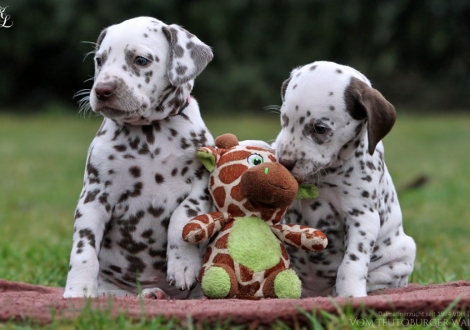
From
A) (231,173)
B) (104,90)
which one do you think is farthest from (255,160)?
(104,90)

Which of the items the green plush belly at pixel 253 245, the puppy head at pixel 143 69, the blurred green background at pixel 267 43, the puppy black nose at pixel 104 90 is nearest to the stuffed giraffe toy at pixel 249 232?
the green plush belly at pixel 253 245

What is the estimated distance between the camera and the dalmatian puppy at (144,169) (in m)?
4.43

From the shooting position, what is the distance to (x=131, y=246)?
468 centimetres

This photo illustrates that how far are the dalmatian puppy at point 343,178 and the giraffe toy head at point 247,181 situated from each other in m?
0.16

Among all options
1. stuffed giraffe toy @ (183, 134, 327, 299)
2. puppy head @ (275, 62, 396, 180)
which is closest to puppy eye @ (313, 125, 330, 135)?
puppy head @ (275, 62, 396, 180)

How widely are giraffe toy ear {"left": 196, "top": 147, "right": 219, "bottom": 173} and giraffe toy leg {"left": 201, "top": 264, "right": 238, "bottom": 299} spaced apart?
2.28 ft

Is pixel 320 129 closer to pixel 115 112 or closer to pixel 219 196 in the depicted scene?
pixel 219 196

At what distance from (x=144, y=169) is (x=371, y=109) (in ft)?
4.82

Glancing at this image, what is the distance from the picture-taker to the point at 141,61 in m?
4.50

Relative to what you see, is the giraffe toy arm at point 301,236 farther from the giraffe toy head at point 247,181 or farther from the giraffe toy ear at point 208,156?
the giraffe toy ear at point 208,156

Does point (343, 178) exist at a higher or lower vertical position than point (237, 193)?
higher

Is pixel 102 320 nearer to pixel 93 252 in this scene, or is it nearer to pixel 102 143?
pixel 93 252

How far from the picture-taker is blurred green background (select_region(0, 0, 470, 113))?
2759 centimetres

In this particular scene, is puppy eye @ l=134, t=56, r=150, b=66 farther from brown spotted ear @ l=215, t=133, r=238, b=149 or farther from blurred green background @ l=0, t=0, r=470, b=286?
blurred green background @ l=0, t=0, r=470, b=286
